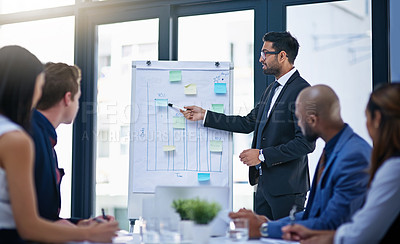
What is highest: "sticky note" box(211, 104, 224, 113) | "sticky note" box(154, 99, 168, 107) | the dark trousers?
"sticky note" box(154, 99, 168, 107)

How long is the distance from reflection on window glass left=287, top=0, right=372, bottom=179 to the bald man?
2.03 metres

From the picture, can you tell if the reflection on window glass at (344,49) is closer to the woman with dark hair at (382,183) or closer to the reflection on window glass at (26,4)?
the reflection on window glass at (26,4)

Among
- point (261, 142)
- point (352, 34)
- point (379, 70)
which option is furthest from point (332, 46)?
point (261, 142)

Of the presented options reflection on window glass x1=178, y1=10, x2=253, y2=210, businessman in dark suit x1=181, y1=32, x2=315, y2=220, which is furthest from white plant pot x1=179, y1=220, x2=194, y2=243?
reflection on window glass x1=178, y1=10, x2=253, y2=210

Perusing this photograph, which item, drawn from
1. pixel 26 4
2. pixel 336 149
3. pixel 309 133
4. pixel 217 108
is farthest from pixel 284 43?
pixel 26 4

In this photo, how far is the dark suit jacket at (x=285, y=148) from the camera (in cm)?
303

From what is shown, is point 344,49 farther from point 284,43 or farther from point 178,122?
point 178,122

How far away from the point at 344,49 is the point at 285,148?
3740mm

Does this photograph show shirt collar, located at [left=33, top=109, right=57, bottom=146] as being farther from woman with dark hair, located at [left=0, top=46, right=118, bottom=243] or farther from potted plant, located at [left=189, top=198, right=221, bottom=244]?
potted plant, located at [left=189, top=198, right=221, bottom=244]

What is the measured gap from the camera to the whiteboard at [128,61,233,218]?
3.37m

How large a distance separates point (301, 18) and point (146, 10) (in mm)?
1340

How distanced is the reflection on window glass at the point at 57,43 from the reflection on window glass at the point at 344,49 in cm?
218

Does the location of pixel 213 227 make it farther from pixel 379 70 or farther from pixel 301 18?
pixel 301 18

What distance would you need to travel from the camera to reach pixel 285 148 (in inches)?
119
